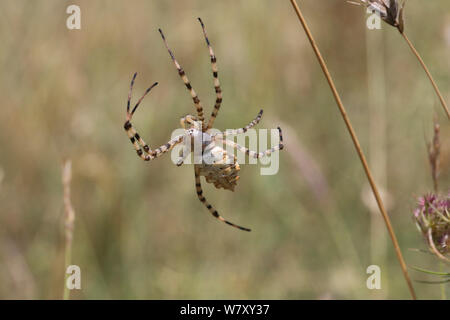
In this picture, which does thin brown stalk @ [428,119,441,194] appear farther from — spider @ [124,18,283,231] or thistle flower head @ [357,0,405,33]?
spider @ [124,18,283,231]

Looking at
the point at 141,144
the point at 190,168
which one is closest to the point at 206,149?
the point at 141,144

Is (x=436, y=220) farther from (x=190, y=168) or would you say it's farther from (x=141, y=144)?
(x=190, y=168)

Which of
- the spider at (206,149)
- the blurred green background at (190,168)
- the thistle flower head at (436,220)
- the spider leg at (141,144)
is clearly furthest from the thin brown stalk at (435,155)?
the blurred green background at (190,168)

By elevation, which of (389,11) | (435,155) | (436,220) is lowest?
(436,220)

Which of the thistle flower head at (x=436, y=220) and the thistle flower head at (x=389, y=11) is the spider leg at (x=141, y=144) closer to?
the thistle flower head at (x=389, y=11)

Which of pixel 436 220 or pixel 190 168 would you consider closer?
pixel 436 220
